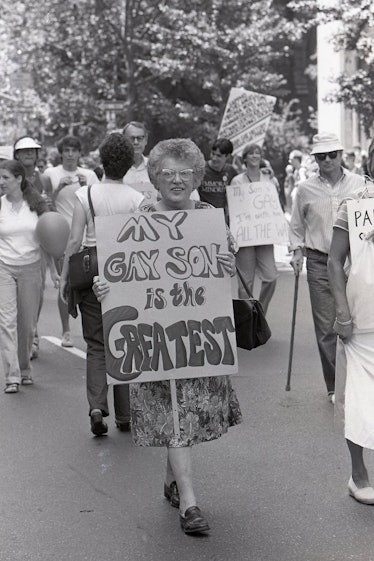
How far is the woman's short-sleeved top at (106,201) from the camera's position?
7094 millimetres

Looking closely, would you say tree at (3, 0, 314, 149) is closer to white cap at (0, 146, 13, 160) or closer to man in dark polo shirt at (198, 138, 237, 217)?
man in dark polo shirt at (198, 138, 237, 217)

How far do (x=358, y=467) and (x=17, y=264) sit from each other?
3.95 m

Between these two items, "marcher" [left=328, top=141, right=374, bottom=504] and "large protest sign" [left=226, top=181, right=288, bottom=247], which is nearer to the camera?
"marcher" [left=328, top=141, right=374, bottom=504]

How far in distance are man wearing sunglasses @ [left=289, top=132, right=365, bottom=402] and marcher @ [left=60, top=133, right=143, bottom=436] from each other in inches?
54.3

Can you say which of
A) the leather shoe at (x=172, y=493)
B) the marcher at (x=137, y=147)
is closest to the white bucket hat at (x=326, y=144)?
the marcher at (x=137, y=147)

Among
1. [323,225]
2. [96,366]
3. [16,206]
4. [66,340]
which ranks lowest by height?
[66,340]

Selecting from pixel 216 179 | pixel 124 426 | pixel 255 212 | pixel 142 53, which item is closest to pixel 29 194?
pixel 124 426

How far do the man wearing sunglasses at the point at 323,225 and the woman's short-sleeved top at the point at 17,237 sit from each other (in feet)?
6.68

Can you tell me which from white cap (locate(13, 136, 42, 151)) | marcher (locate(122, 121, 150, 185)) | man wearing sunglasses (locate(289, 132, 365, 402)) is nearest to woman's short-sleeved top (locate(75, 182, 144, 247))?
man wearing sunglasses (locate(289, 132, 365, 402))

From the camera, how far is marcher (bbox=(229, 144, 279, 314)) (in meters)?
11.3

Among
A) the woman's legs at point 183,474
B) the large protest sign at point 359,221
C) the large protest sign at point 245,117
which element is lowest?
the woman's legs at point 183,474

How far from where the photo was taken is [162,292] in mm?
5566

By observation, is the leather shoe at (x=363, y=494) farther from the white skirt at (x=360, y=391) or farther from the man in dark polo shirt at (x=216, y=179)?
the man in dark polo shirt at (x=216, y=179)

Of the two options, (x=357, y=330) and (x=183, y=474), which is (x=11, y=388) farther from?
(x=357, y=330)
